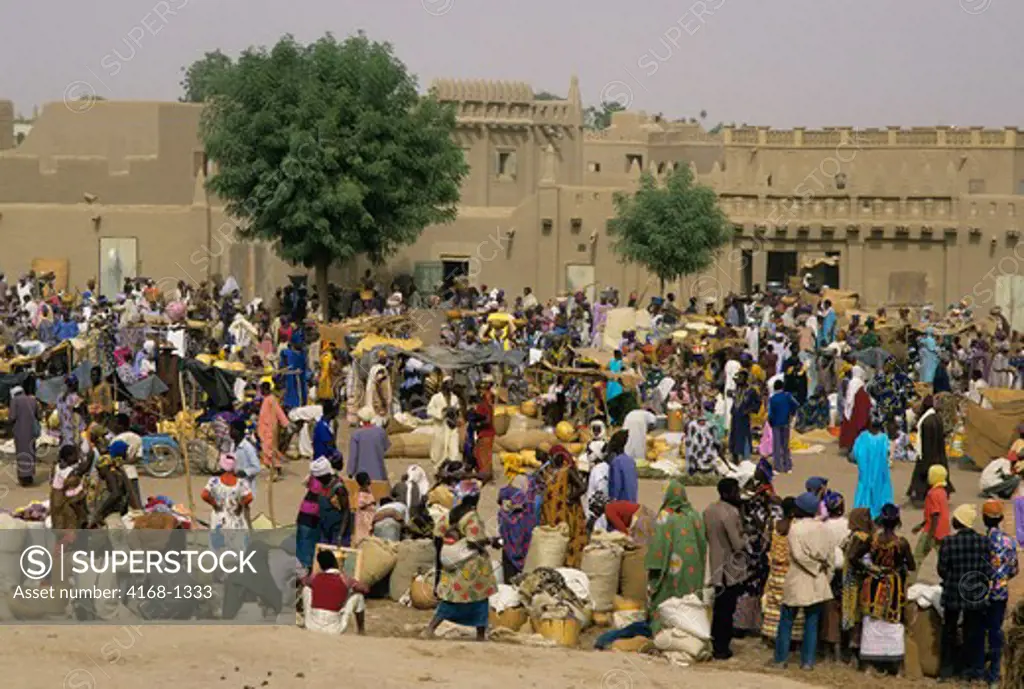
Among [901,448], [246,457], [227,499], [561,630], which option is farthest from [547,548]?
[901,448]

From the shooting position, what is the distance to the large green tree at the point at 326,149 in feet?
117

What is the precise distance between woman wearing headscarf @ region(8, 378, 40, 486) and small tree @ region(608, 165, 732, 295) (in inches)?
764

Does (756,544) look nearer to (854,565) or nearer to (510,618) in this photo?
(854,565)

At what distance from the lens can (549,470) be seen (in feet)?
52.6

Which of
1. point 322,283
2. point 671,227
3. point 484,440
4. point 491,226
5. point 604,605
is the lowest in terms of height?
point 604,605

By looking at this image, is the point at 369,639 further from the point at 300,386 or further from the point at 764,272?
the point at 764,272

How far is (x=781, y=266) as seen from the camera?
4291 cm

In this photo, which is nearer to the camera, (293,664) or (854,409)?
(293,664)

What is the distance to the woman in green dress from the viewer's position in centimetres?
1419

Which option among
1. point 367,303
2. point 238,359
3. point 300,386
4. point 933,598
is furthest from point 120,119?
point 933,598

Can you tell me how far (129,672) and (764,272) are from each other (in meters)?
30.8

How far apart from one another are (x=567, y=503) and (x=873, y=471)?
11.8ft

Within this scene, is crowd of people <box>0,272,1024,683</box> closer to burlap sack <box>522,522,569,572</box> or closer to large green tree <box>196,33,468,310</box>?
burlap sack <box>522,522,569,572</box>

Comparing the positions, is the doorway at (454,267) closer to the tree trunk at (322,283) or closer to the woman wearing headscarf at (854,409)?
the tree trunk at (322,283)
